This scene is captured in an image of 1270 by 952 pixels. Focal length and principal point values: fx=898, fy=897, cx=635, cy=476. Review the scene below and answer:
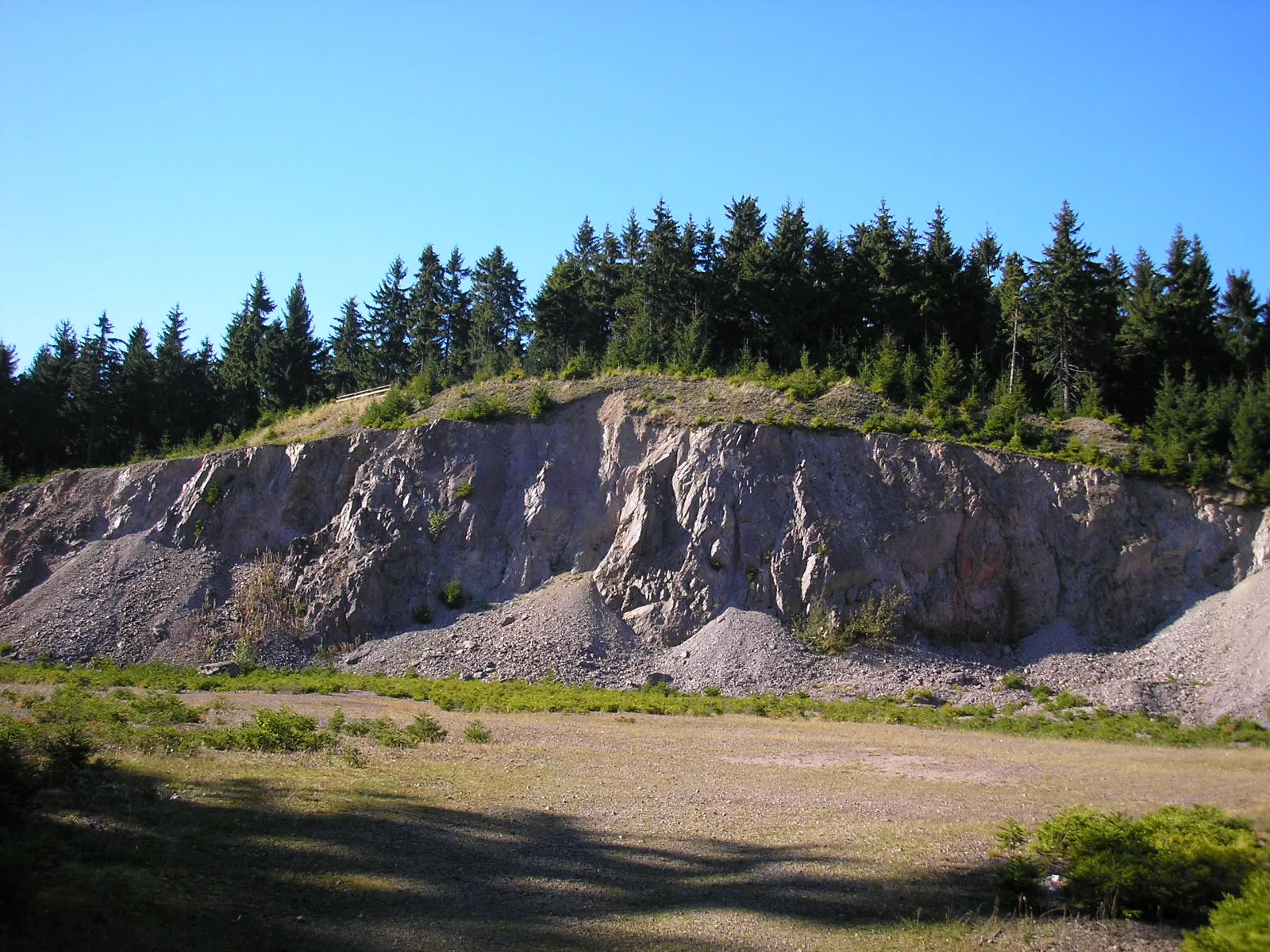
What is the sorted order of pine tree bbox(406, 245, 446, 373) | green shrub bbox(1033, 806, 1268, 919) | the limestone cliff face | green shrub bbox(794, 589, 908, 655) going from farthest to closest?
pine tree bbox(406, 245, 446, 373), the limestone cliff face, green shrub bbox(794, 589, 908, 655), green shrub bbox(1033, 806, 1268, 919)

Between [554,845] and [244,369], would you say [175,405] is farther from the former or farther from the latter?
[554,845]

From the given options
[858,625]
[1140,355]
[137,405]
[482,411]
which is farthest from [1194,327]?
[137,405]

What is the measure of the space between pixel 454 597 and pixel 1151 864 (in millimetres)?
31977

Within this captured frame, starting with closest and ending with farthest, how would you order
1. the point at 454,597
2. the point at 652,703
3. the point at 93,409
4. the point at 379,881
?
the point at 379,881
the point at 652,703
the point at 454,597
the point at 93,409

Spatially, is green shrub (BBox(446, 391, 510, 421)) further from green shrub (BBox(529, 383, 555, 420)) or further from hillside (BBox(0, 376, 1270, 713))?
green shrub (BBox(529, 383, 555, 420))

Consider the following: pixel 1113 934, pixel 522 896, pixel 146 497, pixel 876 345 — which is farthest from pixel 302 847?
pixel 876 345

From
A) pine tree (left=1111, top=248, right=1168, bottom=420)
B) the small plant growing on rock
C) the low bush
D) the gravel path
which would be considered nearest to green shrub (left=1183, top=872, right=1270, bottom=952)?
the low bush

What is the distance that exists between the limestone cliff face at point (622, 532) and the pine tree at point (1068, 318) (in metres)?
9.24

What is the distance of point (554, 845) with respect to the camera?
11.2 metres

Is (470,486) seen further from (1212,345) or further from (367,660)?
(1212,345)

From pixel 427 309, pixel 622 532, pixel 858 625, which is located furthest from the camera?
pixel 427 309

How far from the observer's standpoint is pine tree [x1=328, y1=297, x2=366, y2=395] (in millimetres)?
67438

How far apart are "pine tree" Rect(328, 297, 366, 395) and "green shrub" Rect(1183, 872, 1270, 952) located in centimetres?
6290

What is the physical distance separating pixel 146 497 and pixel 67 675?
16.2 meters
